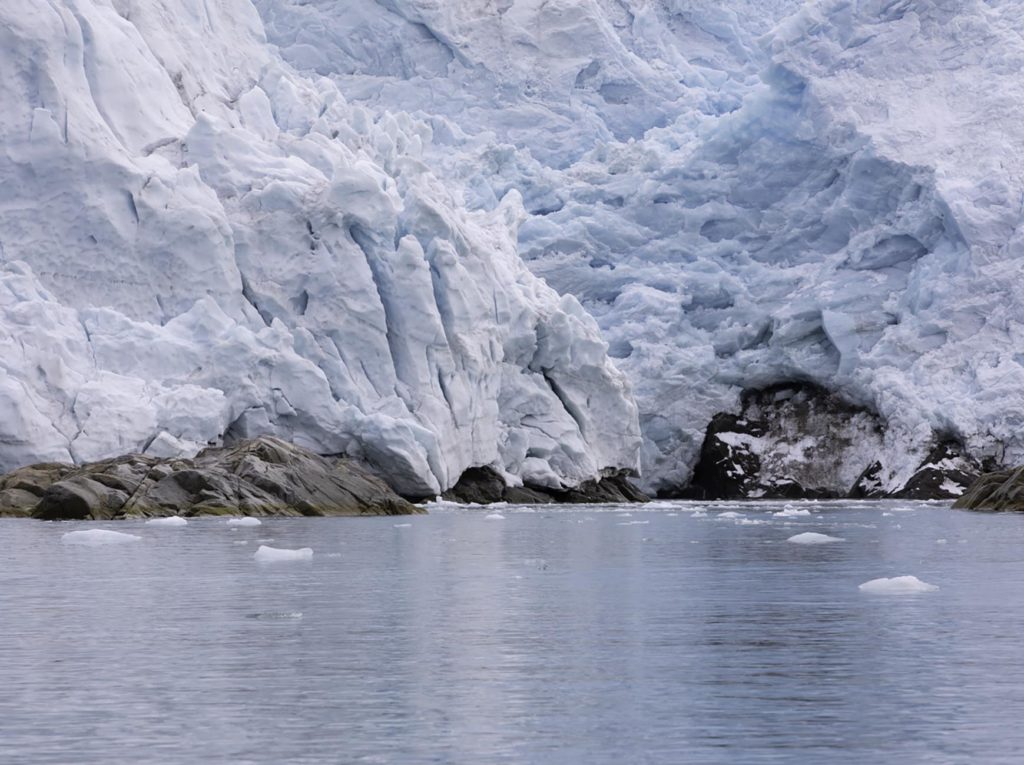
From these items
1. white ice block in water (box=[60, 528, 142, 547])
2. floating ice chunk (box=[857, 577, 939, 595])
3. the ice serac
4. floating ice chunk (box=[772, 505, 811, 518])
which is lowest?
floating ice chunk (box=[772, 505, 811, 518])

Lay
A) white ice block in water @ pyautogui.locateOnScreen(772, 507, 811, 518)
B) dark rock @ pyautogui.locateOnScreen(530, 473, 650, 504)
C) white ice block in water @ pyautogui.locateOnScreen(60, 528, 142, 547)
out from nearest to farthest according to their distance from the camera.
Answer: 1. white ice block in water @ pyautogui.locateOnScreen(60, 528, 142, 547)
2. white ice block in water @ pyautogui.locateOnScreen(772, 507, 811, 518)
3. dark rock @ pyautogui.locateOnScreen(530, 473, 650, 504)

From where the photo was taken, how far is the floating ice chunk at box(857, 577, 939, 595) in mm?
11641

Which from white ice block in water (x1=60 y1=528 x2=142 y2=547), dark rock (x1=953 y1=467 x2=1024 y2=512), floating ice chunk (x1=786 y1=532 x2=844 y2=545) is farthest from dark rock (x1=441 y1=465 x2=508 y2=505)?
white ice block in water (x1=60 y1=528 x2=142 y2=547)

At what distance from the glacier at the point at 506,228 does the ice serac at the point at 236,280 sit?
0.06 meters

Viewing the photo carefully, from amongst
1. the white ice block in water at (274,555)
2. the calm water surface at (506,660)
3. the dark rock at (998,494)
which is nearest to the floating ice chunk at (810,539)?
the calm water surface at (506,660)

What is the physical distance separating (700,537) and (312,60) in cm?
2955

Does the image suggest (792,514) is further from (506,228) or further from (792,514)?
(506,228)

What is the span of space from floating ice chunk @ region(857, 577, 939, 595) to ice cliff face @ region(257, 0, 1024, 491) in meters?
27.3

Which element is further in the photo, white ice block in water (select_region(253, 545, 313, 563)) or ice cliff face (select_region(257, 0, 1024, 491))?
ice cliff face (select_region(257, 0, 1024, 491))

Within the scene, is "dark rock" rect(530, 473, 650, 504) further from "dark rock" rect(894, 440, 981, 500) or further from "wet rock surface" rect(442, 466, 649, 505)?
"dark rock" rect(894, 440, 981, 500)

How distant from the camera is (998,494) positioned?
30.6 m

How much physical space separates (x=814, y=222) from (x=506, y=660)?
119 ft

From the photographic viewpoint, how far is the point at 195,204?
99.6ft

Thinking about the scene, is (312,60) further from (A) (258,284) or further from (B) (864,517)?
Result: (B) (864,517)
